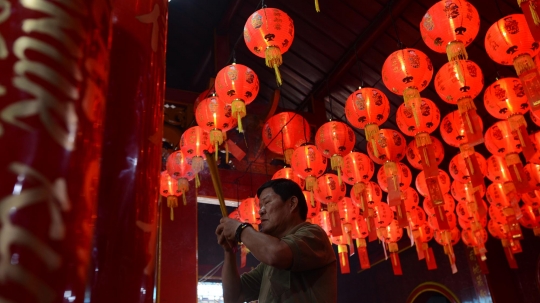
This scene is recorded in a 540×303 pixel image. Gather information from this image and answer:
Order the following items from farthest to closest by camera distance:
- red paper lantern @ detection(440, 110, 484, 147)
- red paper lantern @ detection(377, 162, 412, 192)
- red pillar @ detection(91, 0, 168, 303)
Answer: red paper lantern @ detection(377, 162, 412, 192) < red paper lantern @ detection(440, 110, 484, 147) < red pillar @ detection(91, 0, 168, 303)

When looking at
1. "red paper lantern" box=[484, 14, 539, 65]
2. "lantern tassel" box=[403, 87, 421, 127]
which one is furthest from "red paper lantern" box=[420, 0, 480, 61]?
"lantern tassel" box=[403, 87, 421, 127]

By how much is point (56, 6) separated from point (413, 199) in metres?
6.04

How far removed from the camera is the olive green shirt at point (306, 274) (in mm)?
1269

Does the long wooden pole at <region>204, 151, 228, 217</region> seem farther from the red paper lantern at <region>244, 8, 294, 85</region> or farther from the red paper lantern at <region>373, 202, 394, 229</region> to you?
the red paper lantern at <region>373, 202, 394, 229</region>

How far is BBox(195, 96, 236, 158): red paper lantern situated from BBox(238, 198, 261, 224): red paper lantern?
49.9 inches

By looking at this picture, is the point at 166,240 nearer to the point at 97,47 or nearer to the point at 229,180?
the point at 229,180

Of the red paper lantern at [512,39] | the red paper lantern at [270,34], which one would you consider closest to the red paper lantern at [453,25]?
the red paper lantern at [512,39]

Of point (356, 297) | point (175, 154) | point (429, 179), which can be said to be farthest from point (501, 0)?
point (356, 297)

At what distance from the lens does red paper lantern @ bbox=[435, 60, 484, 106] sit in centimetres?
367

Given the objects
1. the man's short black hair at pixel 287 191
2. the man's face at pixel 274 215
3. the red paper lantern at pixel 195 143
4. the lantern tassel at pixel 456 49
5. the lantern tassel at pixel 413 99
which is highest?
the red paper lantern at pixel 195 143

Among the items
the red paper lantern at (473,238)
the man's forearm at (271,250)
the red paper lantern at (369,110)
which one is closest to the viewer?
the man's forearm at (271,250)

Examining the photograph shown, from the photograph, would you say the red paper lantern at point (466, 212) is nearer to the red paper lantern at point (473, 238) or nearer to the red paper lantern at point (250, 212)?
the red paper lantern at point (473, 238)

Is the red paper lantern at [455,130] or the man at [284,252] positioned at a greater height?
the red paper lantern at [455,130]

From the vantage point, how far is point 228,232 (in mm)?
1342
